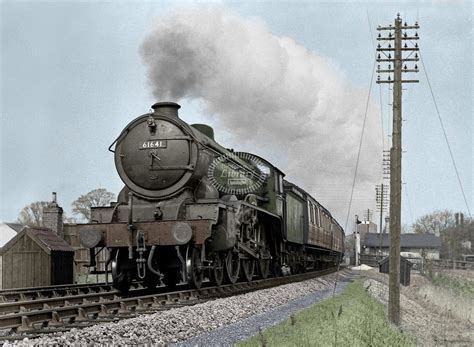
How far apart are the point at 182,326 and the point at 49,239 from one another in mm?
10405

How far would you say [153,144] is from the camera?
1309 centimetres

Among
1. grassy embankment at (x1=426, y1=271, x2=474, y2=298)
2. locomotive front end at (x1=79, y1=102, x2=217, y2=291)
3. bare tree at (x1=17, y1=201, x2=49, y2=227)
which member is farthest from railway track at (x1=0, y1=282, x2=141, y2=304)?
bare tree at (x1=17, y1=201, x2=49, y2=227)

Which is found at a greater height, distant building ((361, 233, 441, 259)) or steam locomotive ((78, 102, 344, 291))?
steam locomotive ((78, 102, 344, 291))

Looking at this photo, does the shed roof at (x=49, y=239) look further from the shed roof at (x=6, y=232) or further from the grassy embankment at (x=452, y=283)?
the shed roof at (x=6, y=232)

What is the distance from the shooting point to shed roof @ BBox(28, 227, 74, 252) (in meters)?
17.1

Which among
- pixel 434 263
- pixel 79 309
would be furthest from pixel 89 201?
pixel 79 309

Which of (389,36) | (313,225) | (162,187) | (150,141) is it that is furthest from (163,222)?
(313,225)

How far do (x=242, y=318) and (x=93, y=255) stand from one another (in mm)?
4211

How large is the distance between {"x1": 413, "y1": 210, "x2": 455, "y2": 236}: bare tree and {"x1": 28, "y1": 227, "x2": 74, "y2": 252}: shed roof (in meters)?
81.1

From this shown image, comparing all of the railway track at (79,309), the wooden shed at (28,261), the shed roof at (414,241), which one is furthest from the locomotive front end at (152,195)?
the shed roof at (414,241)

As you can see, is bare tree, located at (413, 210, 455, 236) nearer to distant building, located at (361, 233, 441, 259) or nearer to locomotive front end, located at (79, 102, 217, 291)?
distant building, located at (361, 233, 441, 259)

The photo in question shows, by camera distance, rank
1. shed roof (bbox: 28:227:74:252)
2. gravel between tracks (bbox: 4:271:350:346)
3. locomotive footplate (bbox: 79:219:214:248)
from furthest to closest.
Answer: shed roof (bbox: 28:227:74:252) < locomotive footplate (bbox: 79:219:214:248) < gravel between tracks (bbox: 4:271:350:346)

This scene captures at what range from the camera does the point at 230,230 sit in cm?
1306

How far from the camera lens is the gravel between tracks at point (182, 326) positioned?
699 cm
